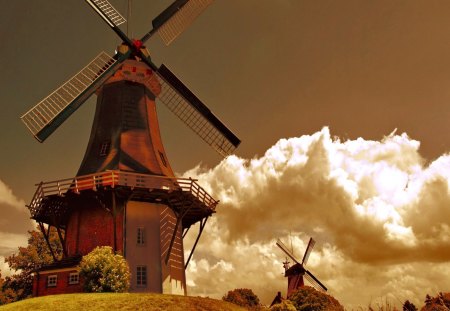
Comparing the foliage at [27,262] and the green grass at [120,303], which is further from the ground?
the foliage at [27,262]

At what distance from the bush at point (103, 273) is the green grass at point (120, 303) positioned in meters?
2.56

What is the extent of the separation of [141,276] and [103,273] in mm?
4056

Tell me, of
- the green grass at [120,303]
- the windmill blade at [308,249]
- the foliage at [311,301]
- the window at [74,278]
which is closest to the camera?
the green grass at [120,303]

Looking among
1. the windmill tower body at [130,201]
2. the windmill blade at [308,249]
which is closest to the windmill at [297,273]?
the windmill blade at [308,249]

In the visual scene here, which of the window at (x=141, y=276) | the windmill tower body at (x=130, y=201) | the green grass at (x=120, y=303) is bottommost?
the green grass at (x=120, y=303)

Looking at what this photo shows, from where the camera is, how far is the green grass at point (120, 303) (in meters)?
19.9

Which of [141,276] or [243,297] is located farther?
[243,297]

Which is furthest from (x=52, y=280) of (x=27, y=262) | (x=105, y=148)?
(x=27, y=262)

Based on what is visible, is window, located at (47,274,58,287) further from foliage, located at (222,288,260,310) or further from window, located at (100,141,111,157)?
foliage, located at (222,288,260,310)

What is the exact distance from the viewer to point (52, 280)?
91.6 ft

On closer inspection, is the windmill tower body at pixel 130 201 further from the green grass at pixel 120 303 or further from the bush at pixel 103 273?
the green grass at pixel 120 303

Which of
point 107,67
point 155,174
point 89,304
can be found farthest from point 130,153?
point 89,304

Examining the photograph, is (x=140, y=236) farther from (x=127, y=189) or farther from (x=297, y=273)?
(x=297, y=273)

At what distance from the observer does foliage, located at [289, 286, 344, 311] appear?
35906mm
